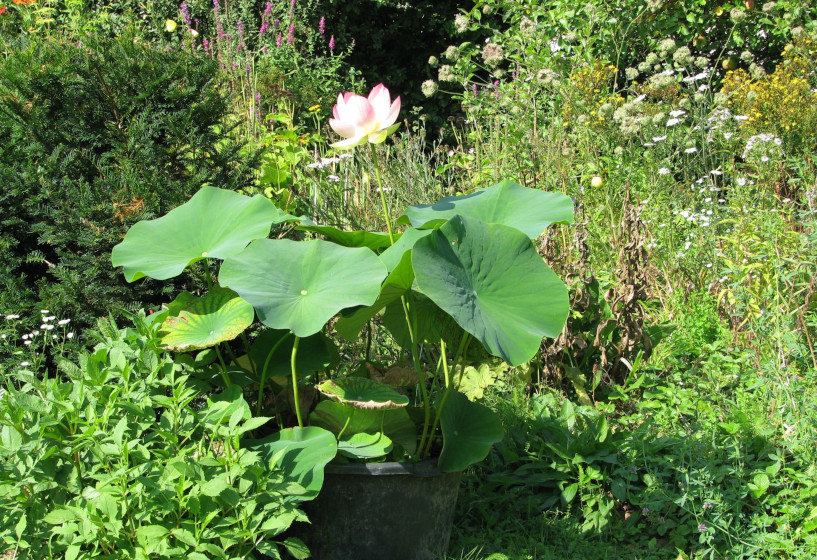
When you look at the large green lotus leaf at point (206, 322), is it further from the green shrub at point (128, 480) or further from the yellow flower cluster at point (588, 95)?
the yellow flower cluster at point (588, 95)

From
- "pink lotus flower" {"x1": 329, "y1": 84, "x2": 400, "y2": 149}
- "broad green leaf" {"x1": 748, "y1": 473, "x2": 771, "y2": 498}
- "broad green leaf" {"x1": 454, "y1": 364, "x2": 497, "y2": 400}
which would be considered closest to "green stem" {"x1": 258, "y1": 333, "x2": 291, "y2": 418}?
"pink lotus flower" {"x1": 329, "y1": 84, "x2": 400, "y2": 149}

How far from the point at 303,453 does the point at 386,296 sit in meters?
0.47

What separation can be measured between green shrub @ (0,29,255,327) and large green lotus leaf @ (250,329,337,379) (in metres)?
0.89

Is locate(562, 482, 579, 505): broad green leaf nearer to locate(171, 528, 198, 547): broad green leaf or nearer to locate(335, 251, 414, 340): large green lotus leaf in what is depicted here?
locate(335, 251, 414, 340): large green lotus leaf

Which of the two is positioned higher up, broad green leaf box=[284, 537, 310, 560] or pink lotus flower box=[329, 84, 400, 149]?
pink lotus flower box=[329, 84, 400, 149]

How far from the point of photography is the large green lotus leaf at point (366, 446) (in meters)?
2.05

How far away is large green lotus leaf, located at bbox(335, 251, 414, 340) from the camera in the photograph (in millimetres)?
1989

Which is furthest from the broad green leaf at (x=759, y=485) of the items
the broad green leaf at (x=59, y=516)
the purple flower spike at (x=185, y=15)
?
the purple flower spike at (x=185, y=15)

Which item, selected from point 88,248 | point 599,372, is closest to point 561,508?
point 599,372

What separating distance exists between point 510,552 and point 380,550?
0.45 metres

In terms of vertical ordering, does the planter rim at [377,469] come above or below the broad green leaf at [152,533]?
below

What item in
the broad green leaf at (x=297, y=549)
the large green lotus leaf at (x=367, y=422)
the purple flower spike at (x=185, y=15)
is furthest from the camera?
the purple flower spike at (x=185, y=15)

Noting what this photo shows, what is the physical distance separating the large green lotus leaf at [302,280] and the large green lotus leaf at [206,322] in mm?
125

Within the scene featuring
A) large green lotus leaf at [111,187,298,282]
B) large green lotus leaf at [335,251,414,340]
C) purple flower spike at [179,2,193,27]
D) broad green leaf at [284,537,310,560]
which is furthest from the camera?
purple flower spike at [179,2,193,27]
